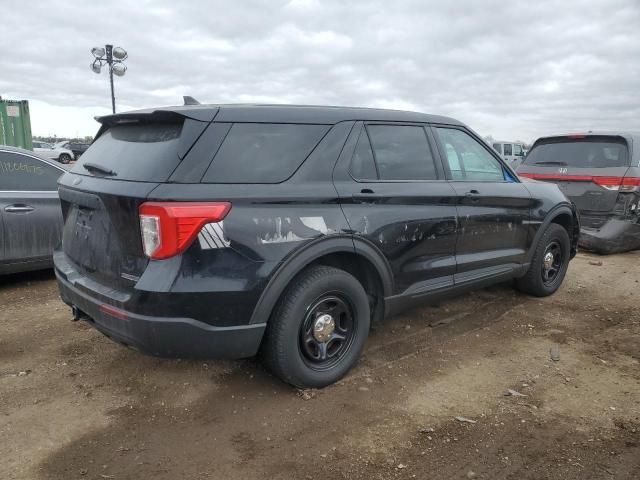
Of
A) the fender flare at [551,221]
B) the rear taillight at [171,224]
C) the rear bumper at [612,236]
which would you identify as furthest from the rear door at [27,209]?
the rear bumper at [612,236]

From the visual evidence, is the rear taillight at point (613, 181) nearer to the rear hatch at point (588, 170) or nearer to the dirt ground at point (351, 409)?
the rear hatch at point (588, 170)

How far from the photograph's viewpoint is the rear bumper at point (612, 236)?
6.68m

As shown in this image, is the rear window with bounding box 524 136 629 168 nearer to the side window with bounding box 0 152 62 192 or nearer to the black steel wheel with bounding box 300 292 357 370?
the black steel wheel with bounding box 300 292 357 370

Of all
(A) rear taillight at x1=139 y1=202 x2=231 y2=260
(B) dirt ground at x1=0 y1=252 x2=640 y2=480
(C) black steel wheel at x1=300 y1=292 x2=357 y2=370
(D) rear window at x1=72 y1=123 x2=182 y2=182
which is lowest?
(B) dirt ground at x1=0 y1=252 x2=640 y2=480

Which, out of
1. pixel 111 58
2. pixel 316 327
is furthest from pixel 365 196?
pixel 111 58

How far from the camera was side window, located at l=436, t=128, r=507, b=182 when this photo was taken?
13.1ft

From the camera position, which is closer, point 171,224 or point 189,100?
point 171,224

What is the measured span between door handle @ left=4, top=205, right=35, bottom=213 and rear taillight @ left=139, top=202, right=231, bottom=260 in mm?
3147

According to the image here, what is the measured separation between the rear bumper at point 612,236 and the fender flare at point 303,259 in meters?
4.76

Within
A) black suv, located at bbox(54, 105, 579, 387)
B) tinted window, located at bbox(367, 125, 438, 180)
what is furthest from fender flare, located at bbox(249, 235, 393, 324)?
tinted window, located at bbox(367, 125, 438, 180)

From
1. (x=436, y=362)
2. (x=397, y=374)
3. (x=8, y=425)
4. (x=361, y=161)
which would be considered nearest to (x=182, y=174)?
(x=361, y=161)

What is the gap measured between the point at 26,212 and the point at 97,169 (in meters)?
2.50

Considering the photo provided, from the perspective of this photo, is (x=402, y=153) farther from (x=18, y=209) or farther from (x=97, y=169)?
(x=18, y=209)

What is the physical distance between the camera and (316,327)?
3.13m
